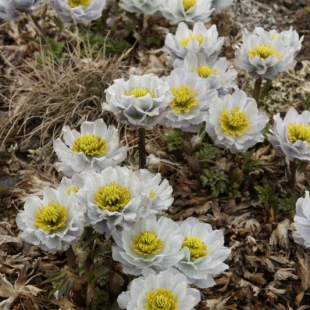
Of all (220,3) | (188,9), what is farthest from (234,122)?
(220,3)

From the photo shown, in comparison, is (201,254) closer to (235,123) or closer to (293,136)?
(235,123)

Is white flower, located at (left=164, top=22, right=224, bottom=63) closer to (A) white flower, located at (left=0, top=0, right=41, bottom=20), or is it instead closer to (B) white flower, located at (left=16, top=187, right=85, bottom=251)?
(A) white flower, located at (left=0, top=0, right=41, bottom=20)

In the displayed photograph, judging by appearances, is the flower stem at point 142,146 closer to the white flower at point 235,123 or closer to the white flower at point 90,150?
the white flower at point 90,150

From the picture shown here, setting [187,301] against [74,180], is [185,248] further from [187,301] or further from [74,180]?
[74,180]

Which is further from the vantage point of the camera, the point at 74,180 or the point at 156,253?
the point at 74,180

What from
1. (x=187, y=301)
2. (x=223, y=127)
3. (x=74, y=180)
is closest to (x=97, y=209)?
(x=74, y=180)

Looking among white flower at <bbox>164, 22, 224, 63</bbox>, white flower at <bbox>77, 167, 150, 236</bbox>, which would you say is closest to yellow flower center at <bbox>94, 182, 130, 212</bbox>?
white flower at <bbox>77, 167, 150, 236</bbox>
